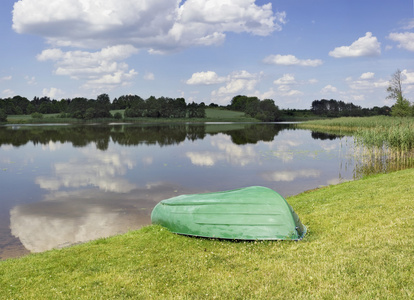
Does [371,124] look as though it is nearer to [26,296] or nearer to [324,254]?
[324,254]

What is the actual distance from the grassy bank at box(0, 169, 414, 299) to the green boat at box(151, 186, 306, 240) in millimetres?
226

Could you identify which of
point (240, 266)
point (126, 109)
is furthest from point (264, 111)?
point (240, 266)

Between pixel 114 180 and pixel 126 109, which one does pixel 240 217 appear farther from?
pixel 126 109

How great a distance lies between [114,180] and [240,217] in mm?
12495

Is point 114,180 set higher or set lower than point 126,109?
lower

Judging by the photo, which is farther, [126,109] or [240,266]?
[126,109]

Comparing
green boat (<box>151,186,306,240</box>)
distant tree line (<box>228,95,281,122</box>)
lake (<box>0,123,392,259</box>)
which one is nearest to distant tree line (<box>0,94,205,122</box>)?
distant tree line (<box>228,95,281,122</box>)

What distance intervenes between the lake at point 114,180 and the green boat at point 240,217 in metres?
3.45

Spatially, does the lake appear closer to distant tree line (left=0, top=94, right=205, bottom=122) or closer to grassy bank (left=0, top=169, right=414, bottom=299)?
grassy bank (left=0, top=169, right=414, bottom=299)

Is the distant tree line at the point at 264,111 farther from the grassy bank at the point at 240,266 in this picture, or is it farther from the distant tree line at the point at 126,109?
the grassy bank at the point at 240,266

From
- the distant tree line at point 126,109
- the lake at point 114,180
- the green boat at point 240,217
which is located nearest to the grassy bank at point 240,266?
the green boat at point 240,217

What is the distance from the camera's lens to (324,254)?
6.58 m

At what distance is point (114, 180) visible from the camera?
1883 centimetres

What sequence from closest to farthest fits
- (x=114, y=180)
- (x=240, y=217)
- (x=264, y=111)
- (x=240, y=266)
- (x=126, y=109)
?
(x=240, y=266), (x=240, y=217), (x=114, y=180), (x=126, y=109), (x=264, y=111)
